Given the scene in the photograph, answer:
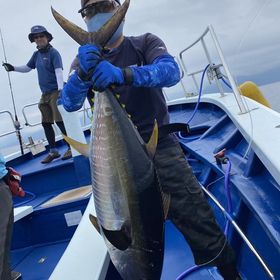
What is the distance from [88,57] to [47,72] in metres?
4.03

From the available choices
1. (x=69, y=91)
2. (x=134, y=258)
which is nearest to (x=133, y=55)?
(x=69, y=91)

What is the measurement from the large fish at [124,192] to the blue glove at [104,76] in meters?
0.08

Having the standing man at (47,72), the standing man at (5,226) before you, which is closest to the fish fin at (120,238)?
the standing man at (5,226)

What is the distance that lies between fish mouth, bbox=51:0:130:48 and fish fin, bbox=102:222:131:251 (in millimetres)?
827

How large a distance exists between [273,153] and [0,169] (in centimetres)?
179

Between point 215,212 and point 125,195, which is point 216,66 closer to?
A: point 215,212

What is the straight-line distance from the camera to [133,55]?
188 centimetres

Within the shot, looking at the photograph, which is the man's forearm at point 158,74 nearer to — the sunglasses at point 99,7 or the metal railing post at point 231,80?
the sunglasses at point 99,7

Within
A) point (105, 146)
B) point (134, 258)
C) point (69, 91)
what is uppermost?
point (69, 91)

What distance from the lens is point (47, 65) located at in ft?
16.7

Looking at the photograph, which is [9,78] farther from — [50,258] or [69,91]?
[69,91]

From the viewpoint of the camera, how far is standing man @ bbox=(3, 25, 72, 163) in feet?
16.1

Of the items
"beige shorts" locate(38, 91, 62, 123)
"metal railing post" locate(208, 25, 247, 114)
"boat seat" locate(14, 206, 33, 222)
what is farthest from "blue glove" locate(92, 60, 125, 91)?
"beige shorts" locate(38, 91, 62, 123)

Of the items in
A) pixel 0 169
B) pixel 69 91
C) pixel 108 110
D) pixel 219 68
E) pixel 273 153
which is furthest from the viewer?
pixel 219 68
